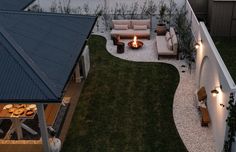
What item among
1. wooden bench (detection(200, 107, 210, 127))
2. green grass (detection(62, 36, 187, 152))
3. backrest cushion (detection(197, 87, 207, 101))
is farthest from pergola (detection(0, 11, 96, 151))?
wooden bench (detection(200, 107, 210, 127))

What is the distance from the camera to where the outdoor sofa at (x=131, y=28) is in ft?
98.1

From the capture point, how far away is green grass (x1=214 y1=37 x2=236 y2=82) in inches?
959

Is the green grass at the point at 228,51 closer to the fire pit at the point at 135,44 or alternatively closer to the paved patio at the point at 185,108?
the paved patio at the point at 185,108

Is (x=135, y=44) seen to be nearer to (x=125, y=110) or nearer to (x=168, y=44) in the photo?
(x=168, y=44)

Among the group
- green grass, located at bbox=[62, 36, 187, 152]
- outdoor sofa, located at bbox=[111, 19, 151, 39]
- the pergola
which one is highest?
the pergola

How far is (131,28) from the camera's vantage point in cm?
3077

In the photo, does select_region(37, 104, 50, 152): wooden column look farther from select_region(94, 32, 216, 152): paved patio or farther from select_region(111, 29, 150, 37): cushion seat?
select_region(111, 29, 150, 37): cushion seat

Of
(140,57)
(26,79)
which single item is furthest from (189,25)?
(26,79)

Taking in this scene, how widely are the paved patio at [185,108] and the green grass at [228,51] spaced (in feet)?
7.29

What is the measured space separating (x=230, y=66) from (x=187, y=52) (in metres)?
2.91

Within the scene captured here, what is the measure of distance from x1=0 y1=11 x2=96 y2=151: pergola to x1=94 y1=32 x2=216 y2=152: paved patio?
19.8 feet

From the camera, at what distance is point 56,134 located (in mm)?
19031

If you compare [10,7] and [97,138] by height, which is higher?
[10,7]

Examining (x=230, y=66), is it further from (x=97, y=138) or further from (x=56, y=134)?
(x=56, y=134)
